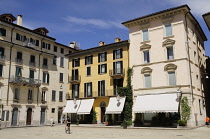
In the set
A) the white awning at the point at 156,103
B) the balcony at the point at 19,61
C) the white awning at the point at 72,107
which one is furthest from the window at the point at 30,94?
the white awning at the point at 156,103

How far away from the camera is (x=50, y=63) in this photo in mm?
43188

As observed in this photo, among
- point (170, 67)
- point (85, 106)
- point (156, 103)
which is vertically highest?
point (170, 67)

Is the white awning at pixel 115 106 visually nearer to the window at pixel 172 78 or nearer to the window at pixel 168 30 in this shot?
the window at pixel 172 78

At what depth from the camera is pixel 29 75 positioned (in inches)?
1539

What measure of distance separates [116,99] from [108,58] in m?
7.32

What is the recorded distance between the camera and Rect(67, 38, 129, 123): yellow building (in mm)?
34094

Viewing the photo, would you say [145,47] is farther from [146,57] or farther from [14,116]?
[14,116]

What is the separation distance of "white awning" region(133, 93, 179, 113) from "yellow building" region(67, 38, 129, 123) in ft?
16.3

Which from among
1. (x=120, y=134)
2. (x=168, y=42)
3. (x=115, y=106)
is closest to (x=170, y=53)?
(x=168, y=42)

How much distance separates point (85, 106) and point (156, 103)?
42.1 feet

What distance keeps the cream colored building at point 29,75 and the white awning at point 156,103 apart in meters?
19.3

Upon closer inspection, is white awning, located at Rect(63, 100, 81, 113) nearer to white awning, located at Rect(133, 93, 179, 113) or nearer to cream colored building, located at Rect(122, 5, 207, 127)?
cream colored building, located at Rect(122, 5, 207, 127)

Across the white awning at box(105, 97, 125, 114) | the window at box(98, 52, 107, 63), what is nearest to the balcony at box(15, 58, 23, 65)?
the window at box(98, 52, 107, 63)

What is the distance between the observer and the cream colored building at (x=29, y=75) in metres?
35.3
